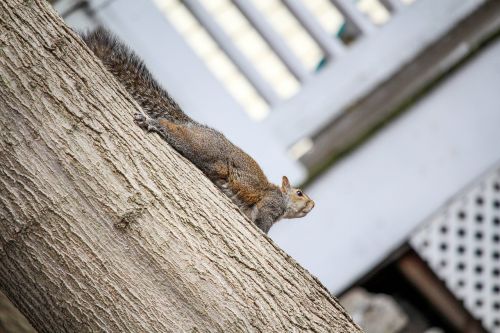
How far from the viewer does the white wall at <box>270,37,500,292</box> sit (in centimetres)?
442

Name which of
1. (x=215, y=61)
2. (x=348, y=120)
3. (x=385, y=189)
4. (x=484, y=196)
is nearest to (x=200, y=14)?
(x=215, y=61)

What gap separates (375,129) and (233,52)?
3.43 feet

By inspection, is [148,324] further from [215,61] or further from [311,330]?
[215,61]

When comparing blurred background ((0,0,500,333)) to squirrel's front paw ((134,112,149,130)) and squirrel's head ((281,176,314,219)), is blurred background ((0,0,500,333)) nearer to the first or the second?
squirrel's head ((281,176,314,219))

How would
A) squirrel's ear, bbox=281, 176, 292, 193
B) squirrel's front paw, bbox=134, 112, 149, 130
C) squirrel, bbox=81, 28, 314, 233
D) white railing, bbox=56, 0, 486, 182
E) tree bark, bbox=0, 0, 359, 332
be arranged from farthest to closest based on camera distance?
white railing, bbox=56, 0, 486, 182
squirrel's ear, bbox=281, 176, 292, 193
squirrel, bbox=81, 28, 314, 233
squirrel's front paw, bbox=134, 112, 149, 130
tree bark, bbox=0, 0, 359, 332

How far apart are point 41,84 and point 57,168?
0.29 meters

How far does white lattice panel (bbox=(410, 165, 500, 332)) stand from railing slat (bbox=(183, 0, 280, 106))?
137 cm

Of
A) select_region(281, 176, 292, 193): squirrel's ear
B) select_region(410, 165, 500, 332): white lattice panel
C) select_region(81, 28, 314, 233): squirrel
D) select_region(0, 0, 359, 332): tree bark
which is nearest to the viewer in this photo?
select_region(0, 0, 359, 332): tree bark

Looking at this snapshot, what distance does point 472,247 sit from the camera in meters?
4.93

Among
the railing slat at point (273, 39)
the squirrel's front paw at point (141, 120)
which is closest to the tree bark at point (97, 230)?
the squirrel's front paw at point (141, 120)

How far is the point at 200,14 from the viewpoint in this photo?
455 cm

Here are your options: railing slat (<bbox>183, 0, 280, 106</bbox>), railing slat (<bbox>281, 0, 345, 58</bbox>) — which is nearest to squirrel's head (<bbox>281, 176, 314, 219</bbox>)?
railing slat (<bbox>183, 0, 280, 106</bbox>)

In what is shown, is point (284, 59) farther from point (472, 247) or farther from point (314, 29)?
point (472, 247)

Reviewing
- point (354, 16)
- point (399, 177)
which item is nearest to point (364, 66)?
point (354, 16)
